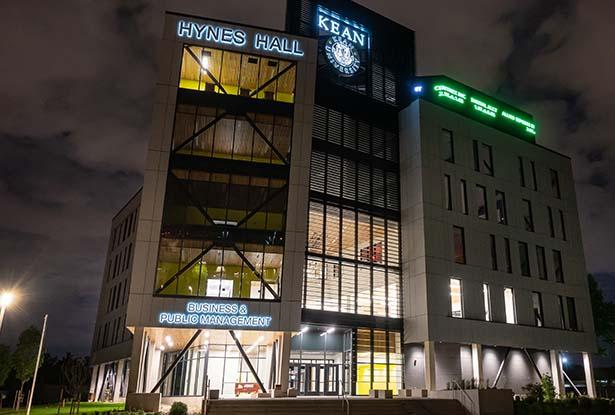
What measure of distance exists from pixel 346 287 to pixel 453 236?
9.10 m

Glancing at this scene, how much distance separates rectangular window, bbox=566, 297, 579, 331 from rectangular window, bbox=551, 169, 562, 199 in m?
9.14

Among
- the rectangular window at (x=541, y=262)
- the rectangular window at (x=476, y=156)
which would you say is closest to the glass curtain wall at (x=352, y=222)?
the rectangular window at (x=476, y=156)

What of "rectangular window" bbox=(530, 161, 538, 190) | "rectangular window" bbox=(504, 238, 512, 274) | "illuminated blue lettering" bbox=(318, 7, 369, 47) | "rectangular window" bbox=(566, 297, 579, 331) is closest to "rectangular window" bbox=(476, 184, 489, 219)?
"rectangular window" bbox=(504, 238, 512, 274)

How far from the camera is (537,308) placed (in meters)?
40.2

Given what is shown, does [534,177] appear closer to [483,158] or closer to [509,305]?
[483,158]

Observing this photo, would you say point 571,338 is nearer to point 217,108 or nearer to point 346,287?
point 346,287

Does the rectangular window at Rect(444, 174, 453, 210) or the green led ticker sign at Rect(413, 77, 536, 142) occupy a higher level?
the green led ticker sign at Rect(413, 77, 536, 142)

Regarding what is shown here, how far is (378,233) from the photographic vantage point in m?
37.4

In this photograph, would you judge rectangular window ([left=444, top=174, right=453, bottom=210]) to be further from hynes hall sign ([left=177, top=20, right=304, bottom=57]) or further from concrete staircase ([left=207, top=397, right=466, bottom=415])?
concrete staircase ([left=207, top=397, right=466, bottom=415])

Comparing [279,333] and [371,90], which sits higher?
[371,90]

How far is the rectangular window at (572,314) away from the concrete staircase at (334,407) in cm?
1959

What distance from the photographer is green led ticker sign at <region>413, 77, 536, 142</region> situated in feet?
142

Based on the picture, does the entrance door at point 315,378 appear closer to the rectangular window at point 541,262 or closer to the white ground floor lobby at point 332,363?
the white ground floor lobby at point 332,363

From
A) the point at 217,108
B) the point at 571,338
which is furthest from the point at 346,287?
the point at 571,338
